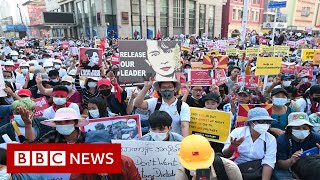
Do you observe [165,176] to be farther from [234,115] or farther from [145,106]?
[234,115]

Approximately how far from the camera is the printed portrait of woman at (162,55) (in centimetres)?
378

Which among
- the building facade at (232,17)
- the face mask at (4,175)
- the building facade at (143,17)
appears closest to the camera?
the face mask at (4,175)

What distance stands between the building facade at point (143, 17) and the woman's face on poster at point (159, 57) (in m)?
29.5

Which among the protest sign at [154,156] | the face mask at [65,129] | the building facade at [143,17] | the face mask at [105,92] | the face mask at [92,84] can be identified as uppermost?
the building facade at [143,17]

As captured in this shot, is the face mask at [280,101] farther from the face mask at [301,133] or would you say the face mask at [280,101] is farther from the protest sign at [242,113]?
the face mask at [301,133]

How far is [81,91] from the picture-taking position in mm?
5164

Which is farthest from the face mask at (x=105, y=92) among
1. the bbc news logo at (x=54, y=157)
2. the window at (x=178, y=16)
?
the window at (x=178, y=16)

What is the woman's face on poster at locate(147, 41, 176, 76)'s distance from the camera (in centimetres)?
377

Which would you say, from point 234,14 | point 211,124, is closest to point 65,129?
point 211,124

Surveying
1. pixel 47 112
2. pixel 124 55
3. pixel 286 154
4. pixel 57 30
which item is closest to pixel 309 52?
pixel 286 154

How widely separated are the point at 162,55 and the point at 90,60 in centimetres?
224

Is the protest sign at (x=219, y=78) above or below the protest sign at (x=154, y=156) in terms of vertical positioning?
above

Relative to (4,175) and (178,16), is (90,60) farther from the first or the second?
(178,16)

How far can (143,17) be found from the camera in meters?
38.1
